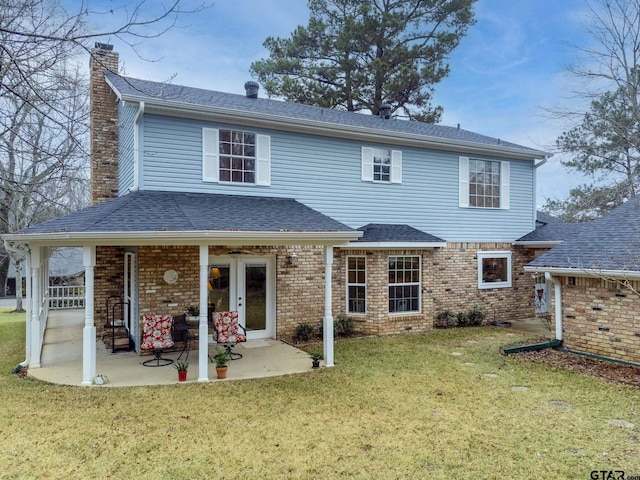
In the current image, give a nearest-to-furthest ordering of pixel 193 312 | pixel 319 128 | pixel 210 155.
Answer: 1. pixel 193 312
2. pixel 210 155
3. pixel 319 128

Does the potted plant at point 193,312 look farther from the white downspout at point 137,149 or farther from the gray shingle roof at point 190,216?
the white downspout at point 137,149

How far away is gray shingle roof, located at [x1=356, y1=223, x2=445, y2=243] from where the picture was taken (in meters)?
11.4

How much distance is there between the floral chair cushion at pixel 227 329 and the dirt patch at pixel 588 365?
606 cm

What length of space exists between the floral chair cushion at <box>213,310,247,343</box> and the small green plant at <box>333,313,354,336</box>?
10.7ft

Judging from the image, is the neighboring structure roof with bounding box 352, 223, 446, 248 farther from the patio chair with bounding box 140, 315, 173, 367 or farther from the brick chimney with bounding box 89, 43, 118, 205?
the brick chimney with bounding box 89, 43, 118, 205

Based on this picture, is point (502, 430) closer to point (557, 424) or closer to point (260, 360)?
point (557, 424)

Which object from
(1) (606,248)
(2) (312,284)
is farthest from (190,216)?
(1) (606,248)

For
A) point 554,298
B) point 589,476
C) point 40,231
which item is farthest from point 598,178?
point 40,231

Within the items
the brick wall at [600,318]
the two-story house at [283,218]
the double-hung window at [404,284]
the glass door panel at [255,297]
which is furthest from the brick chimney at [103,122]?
the brick wall at [600,318]

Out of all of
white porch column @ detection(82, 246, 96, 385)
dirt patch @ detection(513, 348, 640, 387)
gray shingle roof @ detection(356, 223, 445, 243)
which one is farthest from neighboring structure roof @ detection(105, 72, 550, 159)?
dirt patch @ detection(513, 348, 640, 387)

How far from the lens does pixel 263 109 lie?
1184 centimetres

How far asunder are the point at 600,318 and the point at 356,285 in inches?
224

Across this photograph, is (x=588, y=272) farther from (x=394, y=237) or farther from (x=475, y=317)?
(x=475, y=317)

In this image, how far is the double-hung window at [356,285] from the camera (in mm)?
11812
